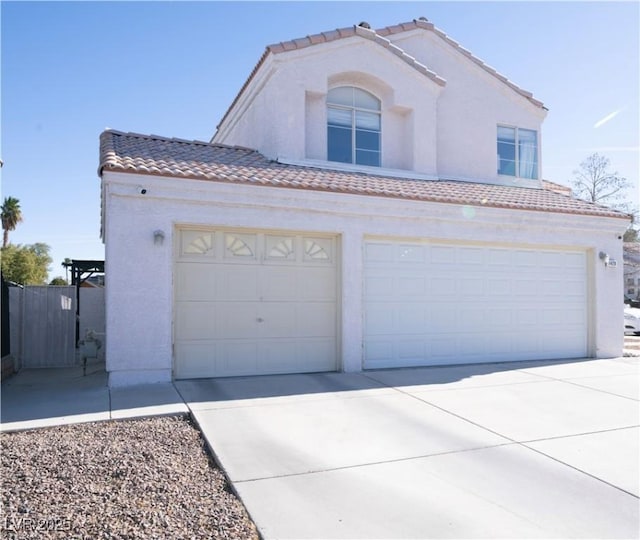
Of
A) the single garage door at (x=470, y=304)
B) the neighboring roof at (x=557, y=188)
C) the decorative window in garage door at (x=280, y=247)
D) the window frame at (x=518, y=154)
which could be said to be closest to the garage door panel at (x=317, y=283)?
the decorative window in garage door at (x=280, y=247)

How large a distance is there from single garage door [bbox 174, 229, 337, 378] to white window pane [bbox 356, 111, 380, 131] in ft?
13.3

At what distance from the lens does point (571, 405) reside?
24.1ft

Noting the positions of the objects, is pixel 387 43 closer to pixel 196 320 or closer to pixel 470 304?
pixel 470 304

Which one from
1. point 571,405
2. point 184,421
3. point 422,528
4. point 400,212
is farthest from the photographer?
point 400,212

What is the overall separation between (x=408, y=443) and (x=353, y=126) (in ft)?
28.2

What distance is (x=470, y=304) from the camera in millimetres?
10766

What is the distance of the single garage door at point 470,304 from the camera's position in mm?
10023

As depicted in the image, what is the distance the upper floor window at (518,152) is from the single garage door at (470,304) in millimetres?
3462

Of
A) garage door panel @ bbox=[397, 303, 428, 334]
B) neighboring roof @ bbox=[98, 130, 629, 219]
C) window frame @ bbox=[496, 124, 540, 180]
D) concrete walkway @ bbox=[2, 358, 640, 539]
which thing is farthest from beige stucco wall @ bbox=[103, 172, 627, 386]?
window frame @ bbox=[496, 124, 540, 180]

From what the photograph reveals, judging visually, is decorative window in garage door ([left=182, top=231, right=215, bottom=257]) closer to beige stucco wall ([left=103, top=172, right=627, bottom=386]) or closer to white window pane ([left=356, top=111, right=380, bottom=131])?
beige stucco wall ([left=103, top=172, right=627, bottom=386])

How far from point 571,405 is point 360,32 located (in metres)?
9.42

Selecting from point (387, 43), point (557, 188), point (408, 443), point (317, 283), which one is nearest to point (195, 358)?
point (317, 283)

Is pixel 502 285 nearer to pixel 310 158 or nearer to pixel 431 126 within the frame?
pixel 431 126

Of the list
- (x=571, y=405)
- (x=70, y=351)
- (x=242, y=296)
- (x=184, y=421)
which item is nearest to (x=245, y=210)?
(x=242, y=296)
